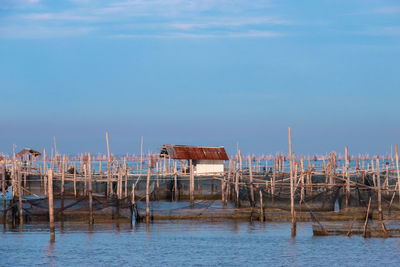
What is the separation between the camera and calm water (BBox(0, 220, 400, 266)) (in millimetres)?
19938

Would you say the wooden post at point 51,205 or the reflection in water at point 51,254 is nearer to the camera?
the reflection in water at point 51,254

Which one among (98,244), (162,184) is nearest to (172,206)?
(162,184)

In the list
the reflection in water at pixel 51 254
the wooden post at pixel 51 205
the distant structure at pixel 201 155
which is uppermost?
the distant structure at pixel 201 155

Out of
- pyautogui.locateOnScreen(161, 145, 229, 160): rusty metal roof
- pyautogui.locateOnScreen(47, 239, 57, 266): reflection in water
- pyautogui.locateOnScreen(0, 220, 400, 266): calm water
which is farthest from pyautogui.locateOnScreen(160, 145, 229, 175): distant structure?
pyautogui.locateOnScreen(47, 239, 57, 266): reflection in water

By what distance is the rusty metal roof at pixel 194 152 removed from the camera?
4497 cm

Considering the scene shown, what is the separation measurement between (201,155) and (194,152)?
1.95ft

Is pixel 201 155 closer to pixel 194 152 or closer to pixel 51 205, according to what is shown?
pixel 194 152

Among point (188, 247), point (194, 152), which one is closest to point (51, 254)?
point (188, 247)

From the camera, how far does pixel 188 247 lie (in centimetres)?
2253

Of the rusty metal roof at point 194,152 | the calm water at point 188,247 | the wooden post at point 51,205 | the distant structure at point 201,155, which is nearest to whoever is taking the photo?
the calm water at point 188,247

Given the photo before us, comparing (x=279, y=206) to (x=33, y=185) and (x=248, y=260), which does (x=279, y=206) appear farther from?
(x=33, y=185)

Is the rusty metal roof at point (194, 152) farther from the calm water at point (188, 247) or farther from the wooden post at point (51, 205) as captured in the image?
the wooden post at point (51, 205)

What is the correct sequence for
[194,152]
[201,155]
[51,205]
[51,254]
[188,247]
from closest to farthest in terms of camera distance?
[51,254], [51,205], [188,247], [194,152], [201,155]

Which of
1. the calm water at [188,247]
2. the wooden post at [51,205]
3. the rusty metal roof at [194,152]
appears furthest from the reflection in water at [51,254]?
the rusty metal roof at [194,152]
